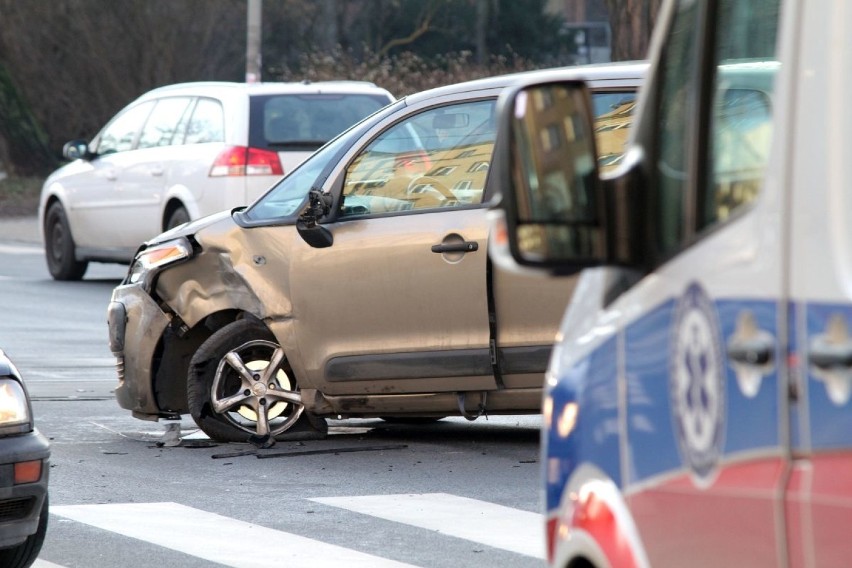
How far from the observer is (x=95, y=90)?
36.3m

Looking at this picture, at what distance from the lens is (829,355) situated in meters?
2.34

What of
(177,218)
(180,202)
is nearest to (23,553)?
(177,218)

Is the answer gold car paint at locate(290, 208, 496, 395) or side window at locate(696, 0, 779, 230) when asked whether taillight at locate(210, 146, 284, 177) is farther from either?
side window at locate(696, 0, 779, 230)

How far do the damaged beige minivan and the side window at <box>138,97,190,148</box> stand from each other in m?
7.44

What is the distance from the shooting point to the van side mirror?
9.43 feet

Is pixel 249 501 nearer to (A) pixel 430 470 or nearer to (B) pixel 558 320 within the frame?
(A) pixel 430 470

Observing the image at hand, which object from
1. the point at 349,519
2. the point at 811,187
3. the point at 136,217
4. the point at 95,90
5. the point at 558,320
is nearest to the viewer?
the point at 811,187

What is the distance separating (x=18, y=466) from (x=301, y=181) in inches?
133

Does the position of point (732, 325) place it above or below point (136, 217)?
above

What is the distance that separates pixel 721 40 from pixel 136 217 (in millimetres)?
13939

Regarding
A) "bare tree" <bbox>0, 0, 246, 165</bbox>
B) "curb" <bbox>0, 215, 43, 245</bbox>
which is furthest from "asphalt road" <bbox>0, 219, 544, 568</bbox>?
"bare tree" <bbox>0, 0, 246, 165</bbox>

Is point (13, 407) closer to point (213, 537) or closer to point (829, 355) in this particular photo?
point (213, 537)

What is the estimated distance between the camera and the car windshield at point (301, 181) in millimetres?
8445

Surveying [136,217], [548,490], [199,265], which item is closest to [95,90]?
[136,217]
